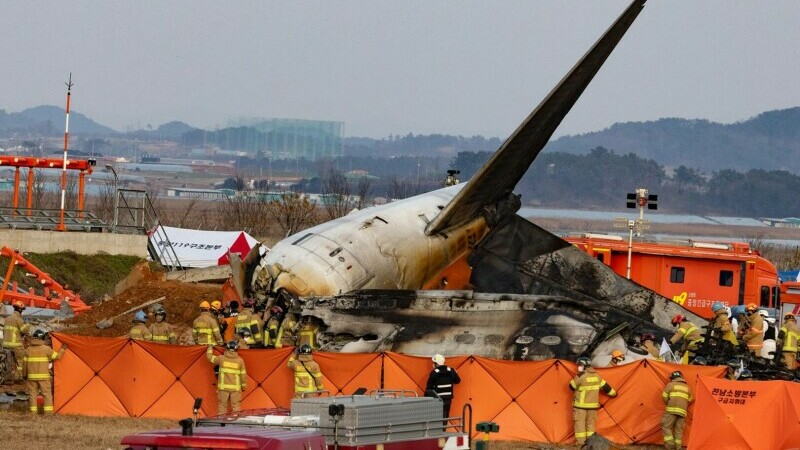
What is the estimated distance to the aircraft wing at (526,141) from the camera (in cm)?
3119

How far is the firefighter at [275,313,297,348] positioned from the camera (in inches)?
1103

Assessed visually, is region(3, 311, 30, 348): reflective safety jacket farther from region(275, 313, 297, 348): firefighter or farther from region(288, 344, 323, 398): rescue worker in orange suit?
region(288, 344, 323, 398): rescue worker in orange suit

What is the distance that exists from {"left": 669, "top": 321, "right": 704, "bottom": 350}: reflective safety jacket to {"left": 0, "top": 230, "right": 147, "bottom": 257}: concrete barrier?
29.5 meters

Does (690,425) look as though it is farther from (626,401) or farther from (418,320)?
(418,320)

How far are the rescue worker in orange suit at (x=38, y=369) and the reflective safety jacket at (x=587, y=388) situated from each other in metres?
10.1

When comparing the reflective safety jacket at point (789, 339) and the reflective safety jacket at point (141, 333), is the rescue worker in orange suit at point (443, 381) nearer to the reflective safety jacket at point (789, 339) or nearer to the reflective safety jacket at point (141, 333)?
the reflective safety jacket at point (141, 333)

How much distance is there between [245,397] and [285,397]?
33.0 inches

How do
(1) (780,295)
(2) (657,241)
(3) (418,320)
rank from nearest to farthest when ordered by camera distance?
(3) (418,320) → (1) (780,295) → (2) (657,241)

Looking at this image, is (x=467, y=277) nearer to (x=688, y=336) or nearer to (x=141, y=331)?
(x=688, y=336)

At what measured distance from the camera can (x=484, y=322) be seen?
28.8m

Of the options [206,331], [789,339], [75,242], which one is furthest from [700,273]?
[75,242]

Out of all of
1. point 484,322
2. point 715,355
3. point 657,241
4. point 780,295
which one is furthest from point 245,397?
point 657,241

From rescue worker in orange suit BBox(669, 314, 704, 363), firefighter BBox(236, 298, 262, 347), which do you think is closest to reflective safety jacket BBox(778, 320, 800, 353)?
rescue worker in orange suit BBox(669, 314, 704, 363)

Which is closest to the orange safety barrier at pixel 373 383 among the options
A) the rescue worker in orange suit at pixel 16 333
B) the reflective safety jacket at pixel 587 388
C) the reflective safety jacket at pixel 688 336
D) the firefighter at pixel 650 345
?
the reflective safety jacket at pixel 587 388
